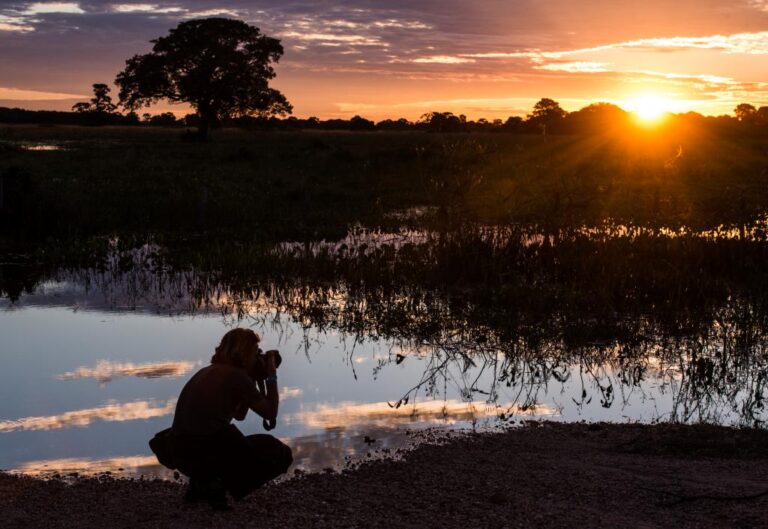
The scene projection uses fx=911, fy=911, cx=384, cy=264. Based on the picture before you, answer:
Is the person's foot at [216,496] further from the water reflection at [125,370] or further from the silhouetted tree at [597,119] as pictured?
the silhouetted tree at [597,119]

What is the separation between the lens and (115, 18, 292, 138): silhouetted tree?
52781 millimetres

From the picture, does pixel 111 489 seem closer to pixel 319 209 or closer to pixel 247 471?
pixel 247 471

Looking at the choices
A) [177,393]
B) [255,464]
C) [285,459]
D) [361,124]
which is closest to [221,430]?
[255,464]

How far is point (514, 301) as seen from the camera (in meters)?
14.1

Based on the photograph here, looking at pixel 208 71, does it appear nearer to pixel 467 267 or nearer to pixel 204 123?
pixel 204 123

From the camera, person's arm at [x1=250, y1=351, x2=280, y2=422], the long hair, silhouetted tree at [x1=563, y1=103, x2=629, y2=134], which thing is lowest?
person's arm at [x1=250, y1=351, x2=280, y2=422]

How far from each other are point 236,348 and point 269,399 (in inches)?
19.4

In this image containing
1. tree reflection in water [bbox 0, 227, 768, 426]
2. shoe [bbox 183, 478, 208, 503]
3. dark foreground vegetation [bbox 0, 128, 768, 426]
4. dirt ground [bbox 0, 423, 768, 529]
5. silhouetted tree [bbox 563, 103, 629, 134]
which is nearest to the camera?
dirt ground [bbox 0, 423, 768, 529]

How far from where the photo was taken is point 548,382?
34.2 feet

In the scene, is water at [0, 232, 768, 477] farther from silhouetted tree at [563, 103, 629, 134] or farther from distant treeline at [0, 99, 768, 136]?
silhouetted tree at [563, 103, 629, 134]

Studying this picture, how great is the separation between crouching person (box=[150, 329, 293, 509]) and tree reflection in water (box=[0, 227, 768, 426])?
3.11m

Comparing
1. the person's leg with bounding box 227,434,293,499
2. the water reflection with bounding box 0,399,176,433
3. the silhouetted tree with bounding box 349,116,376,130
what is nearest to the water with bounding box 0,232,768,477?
the water reflection with bounding box 0,399,176,433

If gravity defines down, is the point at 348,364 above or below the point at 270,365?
below

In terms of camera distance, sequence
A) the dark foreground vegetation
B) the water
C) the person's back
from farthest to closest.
A: the dark foreground vegetation, the water, the person's back
